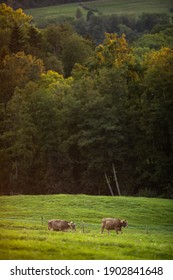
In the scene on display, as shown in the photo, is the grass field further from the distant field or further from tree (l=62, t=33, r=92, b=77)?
tree (l=62, t=33, r=92, b=77)

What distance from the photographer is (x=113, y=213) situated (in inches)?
1501

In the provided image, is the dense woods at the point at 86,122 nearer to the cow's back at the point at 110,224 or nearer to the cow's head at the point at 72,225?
the cow's back at the point at 110,224

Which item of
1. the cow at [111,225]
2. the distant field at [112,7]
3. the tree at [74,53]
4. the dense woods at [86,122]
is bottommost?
the dense woods at [86,122]

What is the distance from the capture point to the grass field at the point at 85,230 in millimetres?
19375

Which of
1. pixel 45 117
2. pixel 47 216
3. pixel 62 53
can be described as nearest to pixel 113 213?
pixel 47 216

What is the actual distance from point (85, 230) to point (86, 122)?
29.6 m

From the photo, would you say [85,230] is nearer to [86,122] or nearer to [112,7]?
[112,7]

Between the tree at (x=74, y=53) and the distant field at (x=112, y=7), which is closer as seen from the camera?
the distant field at (x=112, y=7)

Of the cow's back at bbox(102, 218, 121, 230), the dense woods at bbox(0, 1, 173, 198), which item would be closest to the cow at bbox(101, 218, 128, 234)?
the cow's back at bbox(102, 218, 121, 230)

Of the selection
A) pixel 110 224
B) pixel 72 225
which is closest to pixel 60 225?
pixel 72 225

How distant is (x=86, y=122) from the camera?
2266 inches

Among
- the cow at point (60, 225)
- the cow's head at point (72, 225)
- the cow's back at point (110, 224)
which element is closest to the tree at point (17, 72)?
the cow at point (60, 225)

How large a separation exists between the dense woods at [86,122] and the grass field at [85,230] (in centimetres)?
1085

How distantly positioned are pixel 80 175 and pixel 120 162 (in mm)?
3287
